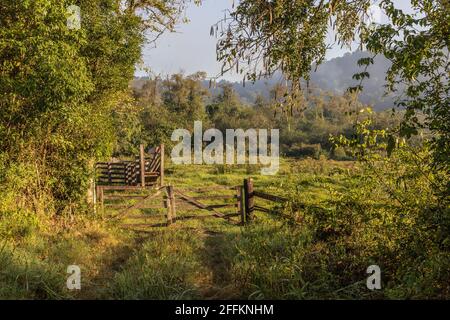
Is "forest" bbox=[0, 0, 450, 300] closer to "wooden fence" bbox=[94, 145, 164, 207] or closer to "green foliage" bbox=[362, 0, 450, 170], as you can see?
"green foliage" bbox=[362, 0, 450, 170]

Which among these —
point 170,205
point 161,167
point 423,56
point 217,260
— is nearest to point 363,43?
point 423,56

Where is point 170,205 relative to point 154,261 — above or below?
above

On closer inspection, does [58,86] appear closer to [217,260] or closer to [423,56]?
[217,260]

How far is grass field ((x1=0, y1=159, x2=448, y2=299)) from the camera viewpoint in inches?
219

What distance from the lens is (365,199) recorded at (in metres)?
6.95

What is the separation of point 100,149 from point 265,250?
19.7ft

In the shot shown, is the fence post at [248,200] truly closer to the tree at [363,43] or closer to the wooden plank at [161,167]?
the tree at [363,43]

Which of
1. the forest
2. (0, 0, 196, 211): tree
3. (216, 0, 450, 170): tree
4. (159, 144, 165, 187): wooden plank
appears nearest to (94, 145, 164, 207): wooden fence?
(159, 144, 165, 187): wooden plank

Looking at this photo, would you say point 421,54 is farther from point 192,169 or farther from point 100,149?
point 192,169

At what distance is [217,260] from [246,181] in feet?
14.9

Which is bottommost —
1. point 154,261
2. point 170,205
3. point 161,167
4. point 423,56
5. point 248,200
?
point 154,261

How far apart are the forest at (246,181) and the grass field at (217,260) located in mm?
34

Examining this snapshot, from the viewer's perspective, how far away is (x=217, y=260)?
8.04m

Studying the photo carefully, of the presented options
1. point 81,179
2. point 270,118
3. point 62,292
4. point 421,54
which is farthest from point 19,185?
point 270,118
